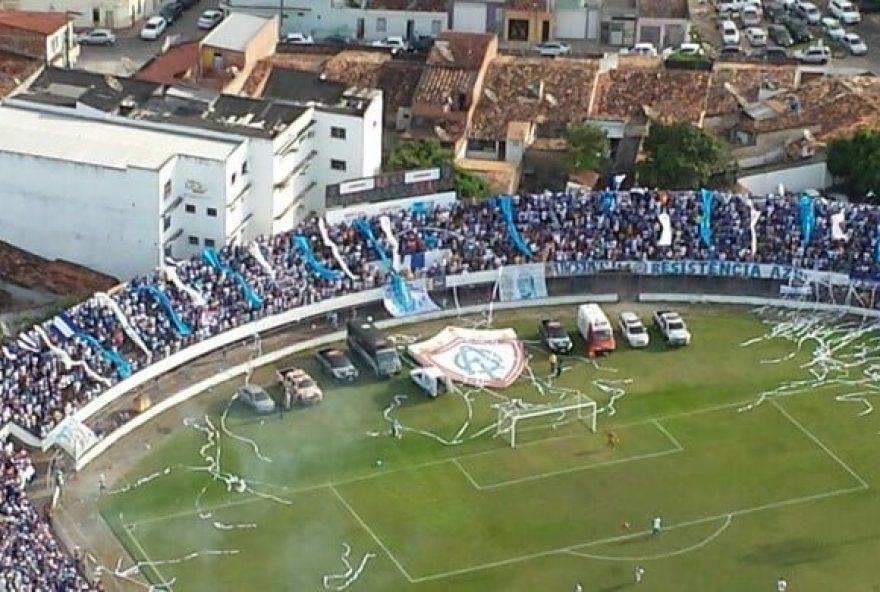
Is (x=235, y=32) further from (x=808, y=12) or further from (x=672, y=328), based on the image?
(x=808, y=12)

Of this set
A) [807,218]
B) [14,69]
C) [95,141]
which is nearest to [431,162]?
[95,141]

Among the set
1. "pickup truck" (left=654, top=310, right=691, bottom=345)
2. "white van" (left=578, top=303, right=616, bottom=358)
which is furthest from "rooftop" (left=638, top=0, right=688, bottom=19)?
"white van" (left=578, top=303, right=616, bottom=358)

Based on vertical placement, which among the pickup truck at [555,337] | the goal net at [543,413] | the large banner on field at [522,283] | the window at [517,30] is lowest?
the goal net at [543,413]

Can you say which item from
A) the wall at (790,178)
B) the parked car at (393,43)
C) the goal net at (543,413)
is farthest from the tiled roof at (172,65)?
the goal net at (543,413)

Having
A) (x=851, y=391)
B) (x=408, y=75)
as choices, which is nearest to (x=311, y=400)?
(x=851, y=391)

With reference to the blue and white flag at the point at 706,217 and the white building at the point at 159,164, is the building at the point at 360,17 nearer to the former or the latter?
the white building at the point at 159,164

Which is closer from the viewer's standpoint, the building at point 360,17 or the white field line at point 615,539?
the white field line at point 615,539
